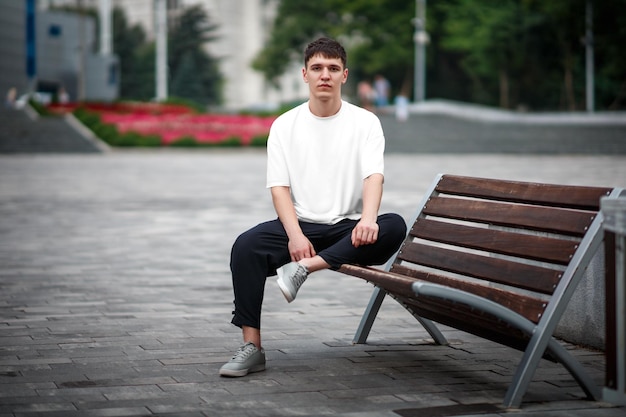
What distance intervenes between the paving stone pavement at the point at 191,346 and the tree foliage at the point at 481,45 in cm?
4374

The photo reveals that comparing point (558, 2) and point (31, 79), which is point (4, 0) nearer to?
point (31, 79)

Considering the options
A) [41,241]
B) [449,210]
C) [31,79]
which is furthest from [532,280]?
[31,79]

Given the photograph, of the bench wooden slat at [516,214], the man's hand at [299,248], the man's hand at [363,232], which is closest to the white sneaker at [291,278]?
the man's hand at [299,248]

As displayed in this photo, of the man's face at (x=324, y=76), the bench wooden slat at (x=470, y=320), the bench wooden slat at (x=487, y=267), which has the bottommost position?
the bench wooden slat at (x=470, y=320)

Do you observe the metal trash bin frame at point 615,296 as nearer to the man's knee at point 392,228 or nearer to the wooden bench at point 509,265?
the wooden bench at point 509,265

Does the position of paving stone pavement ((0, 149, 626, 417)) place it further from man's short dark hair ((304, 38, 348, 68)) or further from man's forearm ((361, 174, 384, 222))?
man's short dark hair ((304, 38, 348, 68))

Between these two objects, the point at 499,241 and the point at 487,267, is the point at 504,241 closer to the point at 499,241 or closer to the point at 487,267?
the point at 499,241

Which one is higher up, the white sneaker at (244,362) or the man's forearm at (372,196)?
the man's forearm at (372,196)

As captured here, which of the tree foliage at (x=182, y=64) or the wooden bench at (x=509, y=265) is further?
the tree foliage at (x=182, y=64)

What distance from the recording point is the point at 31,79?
72.1 meters

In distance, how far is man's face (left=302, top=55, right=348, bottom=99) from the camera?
Answer: 485 cm

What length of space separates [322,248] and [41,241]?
19.1 feet

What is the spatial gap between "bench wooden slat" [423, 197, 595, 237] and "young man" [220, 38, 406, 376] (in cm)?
33

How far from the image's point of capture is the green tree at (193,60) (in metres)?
77.6
